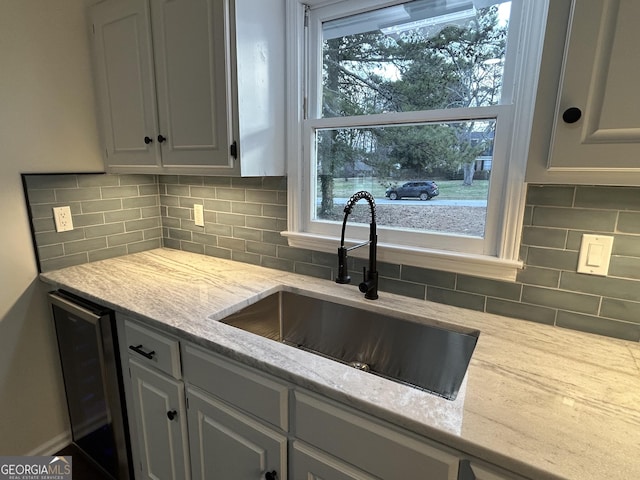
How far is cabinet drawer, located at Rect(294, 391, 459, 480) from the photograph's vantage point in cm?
75

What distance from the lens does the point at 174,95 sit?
4.78 ft

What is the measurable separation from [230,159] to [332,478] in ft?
3.66

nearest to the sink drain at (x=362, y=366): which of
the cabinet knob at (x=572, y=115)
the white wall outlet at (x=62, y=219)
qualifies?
the cabinet knob at (x=572, y=115)

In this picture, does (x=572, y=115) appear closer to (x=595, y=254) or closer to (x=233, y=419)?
(x=595, y=254)

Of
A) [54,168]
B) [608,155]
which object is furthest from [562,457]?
[54,168]

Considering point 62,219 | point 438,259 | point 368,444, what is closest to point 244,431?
point 368,444

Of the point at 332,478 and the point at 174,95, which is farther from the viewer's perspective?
the point at 174,95

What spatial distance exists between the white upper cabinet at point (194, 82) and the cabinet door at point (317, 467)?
38.9 inches

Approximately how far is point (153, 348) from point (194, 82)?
1.03m

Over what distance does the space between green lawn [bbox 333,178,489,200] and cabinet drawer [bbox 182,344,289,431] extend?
87cm

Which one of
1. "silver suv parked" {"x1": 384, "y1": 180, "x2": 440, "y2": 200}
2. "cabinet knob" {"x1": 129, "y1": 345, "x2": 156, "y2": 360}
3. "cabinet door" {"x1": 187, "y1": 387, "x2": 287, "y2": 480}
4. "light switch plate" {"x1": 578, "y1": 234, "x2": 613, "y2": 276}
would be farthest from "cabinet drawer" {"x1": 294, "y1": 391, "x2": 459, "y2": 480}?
"silver suv parked" {"x1": 384, "y1": 180, "x2": 440, "y2": 200}

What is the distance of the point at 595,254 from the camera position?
108 centimetres

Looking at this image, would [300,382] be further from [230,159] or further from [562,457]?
[230,159]

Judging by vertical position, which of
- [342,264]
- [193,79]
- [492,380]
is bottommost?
[492,380]
